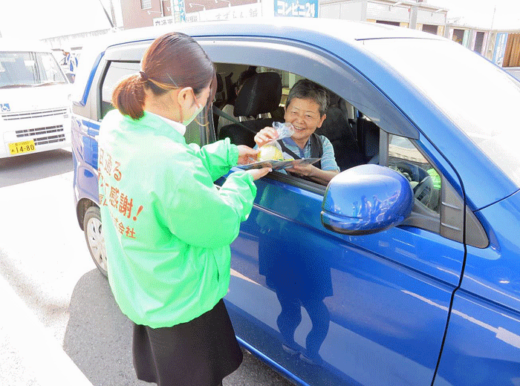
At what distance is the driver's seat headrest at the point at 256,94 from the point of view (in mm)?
2156

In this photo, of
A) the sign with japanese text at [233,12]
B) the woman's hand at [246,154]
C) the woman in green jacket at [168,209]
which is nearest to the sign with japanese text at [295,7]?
the sign with japanese text at [233,12]

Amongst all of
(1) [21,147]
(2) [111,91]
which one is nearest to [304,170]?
(2) [111,91]

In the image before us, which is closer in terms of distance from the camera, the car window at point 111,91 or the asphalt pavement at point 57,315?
the car window at point 111,91

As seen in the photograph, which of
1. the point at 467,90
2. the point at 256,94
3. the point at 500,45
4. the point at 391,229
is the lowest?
the point at 500,45

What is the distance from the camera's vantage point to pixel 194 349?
1.30 meters

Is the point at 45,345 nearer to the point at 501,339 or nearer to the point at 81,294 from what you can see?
the point at 81,294

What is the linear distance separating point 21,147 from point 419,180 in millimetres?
6317

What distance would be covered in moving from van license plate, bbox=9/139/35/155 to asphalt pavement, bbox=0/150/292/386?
1.91 metres

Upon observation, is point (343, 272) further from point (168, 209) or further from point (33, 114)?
point (33, 114)

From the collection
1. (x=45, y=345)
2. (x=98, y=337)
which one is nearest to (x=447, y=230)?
(x=98, y=337)

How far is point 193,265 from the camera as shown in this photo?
3.80 feet

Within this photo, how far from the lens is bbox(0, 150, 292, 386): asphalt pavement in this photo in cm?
213

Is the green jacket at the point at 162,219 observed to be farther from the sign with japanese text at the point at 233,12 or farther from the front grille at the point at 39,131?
the sign with japanese text at the point at 233,12

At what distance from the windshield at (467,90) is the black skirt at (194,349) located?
1031 mm
